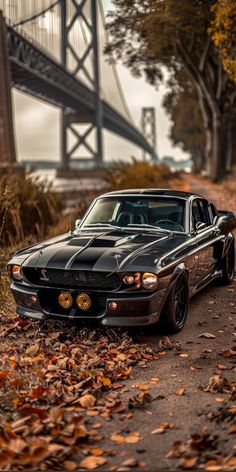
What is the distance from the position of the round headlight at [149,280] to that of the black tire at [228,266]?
273 centimetres

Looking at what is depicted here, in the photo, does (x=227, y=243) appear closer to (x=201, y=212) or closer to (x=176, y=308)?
(x=201, y=212)

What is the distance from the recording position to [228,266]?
7.86 m

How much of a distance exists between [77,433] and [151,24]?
18.2 meters

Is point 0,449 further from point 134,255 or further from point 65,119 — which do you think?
point 65,119

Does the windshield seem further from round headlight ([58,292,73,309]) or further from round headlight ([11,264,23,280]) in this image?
round headlight ([58,292,73,309])

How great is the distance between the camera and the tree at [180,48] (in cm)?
1866

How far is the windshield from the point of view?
21.1 ft

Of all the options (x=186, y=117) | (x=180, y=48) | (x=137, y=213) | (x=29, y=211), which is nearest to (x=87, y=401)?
(x=137, y=213)

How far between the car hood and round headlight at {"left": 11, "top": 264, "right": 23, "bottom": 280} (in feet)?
0.19

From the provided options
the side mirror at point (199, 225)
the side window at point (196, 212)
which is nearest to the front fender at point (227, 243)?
the side window at point (196, 212)

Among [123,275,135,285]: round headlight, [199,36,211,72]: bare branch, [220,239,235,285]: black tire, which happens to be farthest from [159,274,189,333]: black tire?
[199,36,211,72]: bare branch

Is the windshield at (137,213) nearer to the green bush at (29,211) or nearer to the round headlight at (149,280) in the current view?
the round headlight at (149,280)

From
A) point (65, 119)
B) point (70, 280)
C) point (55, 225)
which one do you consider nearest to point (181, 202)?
point (70, 280)

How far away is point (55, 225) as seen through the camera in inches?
447
